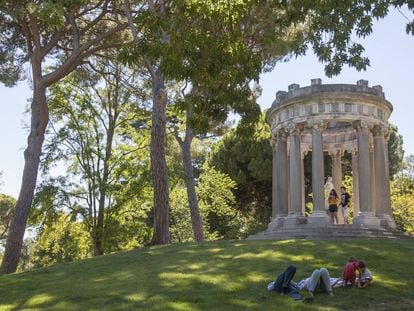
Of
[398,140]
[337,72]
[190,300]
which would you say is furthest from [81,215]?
[398,140]

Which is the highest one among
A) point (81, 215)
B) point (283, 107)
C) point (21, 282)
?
point (283, 107)

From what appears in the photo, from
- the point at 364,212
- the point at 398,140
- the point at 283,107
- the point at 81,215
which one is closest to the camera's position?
the point at 364,212

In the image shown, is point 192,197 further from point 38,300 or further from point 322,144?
point 38,300

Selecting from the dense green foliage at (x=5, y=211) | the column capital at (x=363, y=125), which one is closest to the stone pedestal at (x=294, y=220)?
the column capital at (x=363, y=125)

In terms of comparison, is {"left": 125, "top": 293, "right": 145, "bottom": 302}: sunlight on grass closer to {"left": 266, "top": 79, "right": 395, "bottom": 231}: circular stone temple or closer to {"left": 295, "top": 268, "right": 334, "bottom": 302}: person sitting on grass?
{"left": 295, "top": 268, "right": 334, "bottom": 302}: person sitting on grass

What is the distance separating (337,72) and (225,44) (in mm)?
3500

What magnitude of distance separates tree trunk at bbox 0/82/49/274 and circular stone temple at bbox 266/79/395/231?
10533mm

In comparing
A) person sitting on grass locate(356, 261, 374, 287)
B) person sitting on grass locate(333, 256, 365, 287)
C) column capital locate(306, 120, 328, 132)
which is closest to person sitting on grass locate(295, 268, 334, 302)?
person sitting on grass locate(333, 256, 365, 287)

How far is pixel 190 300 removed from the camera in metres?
10.8

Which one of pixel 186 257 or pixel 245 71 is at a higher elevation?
pixel 245 71

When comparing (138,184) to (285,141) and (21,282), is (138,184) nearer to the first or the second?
(285,141)

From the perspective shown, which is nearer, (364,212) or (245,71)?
(245,71)

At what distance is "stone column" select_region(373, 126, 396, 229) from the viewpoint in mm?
21406

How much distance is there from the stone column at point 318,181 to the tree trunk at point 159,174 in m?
6.08
